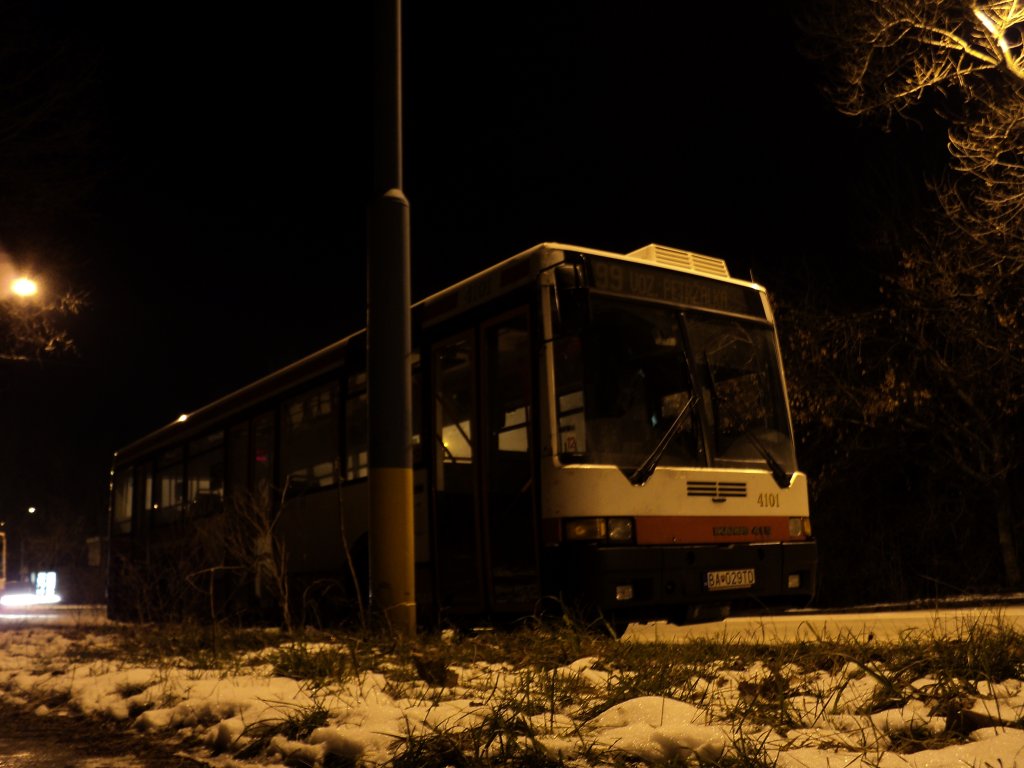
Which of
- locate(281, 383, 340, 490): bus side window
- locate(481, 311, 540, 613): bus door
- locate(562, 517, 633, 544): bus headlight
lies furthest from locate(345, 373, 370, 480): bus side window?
locate(562, 517, 633, 544): bus headlight

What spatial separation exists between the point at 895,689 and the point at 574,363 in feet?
16.1

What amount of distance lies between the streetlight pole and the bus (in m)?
0.35

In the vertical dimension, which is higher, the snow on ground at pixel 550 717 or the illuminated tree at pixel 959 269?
the illuminated tree at pixel 959 269

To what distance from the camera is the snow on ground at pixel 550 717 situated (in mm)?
3930

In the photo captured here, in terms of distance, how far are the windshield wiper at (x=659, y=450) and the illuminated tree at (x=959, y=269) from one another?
7.00 m

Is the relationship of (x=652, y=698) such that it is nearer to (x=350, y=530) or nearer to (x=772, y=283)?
(x=350, y=530)

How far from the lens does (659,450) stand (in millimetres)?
9289

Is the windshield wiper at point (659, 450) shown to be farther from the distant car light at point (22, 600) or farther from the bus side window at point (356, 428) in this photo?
the distant car light at point (22, 600)

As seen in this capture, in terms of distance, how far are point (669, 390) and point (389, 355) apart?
2.38 m

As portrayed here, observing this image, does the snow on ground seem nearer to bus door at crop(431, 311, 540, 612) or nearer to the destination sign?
bus door at crop(431, 311, 540, 612)

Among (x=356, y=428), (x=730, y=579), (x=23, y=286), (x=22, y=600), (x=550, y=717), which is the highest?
(x=23, y=286)

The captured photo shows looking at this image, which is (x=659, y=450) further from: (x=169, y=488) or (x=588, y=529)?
(x=169, y=488)

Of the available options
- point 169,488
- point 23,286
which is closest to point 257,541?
point 169,488

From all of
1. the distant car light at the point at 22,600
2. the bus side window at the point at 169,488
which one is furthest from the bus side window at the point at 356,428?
the distant car light at the point at 22,600
